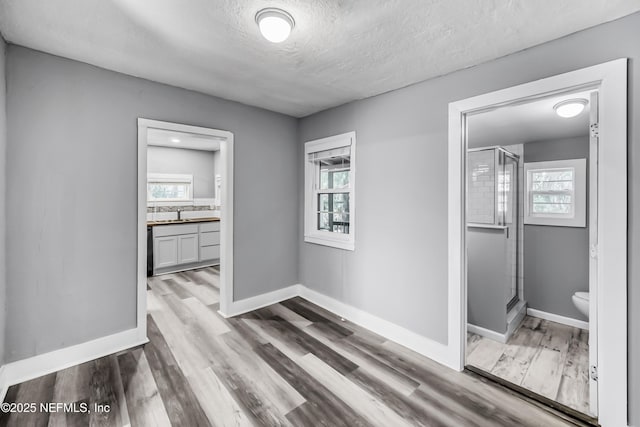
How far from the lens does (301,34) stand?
1.81m

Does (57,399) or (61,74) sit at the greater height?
(61,74)

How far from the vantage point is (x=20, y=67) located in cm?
202

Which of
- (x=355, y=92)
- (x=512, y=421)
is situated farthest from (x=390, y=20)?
(x=512, y=421)

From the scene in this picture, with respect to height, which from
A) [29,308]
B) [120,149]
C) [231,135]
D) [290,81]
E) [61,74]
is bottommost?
[29,308]

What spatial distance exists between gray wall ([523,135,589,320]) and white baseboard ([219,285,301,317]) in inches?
128

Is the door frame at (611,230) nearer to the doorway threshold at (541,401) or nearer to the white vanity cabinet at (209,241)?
→ the doorway threshold at (541,401)

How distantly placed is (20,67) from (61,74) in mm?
222

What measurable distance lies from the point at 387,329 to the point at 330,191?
1.77m

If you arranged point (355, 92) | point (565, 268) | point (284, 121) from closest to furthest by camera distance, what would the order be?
point (355, 92) → point (565, 268) → point (284, 121)

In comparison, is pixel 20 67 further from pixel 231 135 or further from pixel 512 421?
pixel 512 421

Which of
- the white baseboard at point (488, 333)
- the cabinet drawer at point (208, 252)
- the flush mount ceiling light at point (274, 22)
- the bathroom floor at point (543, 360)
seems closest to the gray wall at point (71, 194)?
the flush mount ceiling light at point (274, 22)

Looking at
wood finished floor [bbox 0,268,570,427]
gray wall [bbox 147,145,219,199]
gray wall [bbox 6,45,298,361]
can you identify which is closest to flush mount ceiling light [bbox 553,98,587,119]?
wood finished floor [bbox 0,268,570,427]

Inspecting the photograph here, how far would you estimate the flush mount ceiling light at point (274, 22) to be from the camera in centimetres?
157

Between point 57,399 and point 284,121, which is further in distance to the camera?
point 284,121
